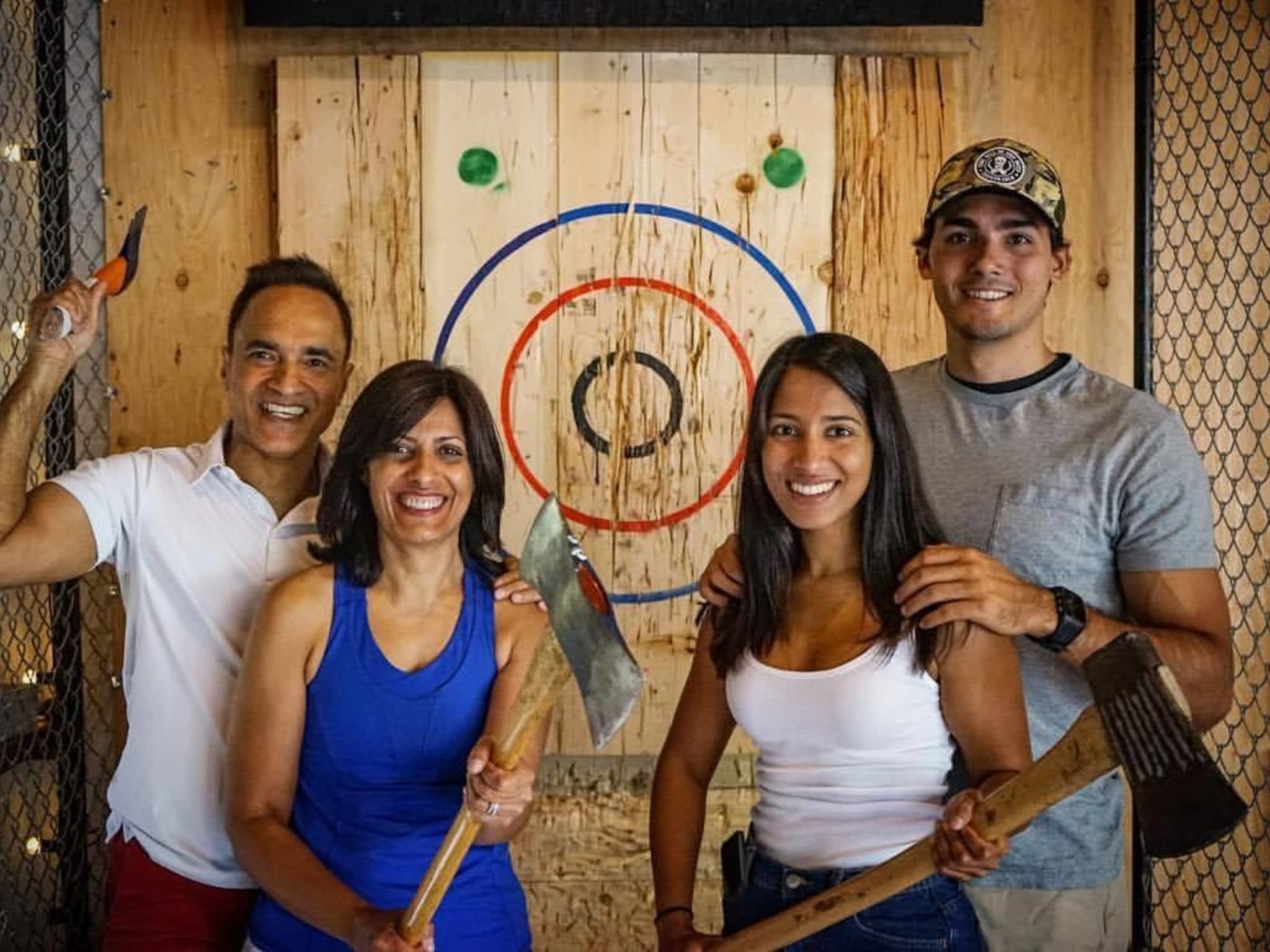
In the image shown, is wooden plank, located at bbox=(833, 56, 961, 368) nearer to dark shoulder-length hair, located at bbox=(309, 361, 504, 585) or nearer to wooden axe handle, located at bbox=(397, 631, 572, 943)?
dark shoulder-length hair, located at bbox=(309, 361, 504, 585)

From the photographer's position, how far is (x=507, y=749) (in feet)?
5.24

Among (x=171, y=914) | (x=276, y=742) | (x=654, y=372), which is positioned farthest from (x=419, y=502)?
(x=654, y=372)

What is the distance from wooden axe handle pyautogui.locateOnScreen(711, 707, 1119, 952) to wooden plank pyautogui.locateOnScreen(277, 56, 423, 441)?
1.82 meters

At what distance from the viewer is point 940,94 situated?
10.3ft

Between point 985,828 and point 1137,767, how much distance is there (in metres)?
0.22

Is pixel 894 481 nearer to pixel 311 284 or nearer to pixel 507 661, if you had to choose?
pixel 507 661

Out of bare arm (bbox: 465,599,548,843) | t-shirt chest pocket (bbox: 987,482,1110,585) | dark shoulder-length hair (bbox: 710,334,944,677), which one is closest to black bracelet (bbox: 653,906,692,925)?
bare arm (bbox: 465,599,548,843)

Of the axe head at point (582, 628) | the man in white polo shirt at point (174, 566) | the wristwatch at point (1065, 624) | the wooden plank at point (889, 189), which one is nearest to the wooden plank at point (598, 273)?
the wooden plank at point (889, 189)

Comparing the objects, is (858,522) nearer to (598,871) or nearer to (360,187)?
(598,871)

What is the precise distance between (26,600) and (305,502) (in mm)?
1212

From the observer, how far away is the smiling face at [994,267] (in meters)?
2.03

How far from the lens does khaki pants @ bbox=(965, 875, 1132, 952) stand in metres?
1.97

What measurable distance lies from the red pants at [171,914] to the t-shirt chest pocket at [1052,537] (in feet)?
4.01

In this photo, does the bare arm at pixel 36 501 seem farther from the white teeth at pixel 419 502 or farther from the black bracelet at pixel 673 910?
the black bracelet at pixel 673 910
